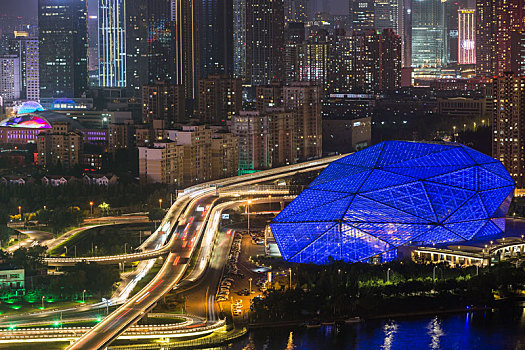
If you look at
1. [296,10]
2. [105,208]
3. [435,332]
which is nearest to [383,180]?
[435,332]

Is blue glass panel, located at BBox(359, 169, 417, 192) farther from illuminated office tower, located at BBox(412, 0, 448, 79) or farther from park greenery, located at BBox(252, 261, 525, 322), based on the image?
illuminated office tower, located at BBox(412, 0, 448, 79)

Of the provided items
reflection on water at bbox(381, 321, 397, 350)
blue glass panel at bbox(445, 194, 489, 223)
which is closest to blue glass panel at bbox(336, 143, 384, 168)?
blue glass panel at bbox(445, 194, 489, 223)

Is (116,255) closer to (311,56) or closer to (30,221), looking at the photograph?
(30,221)

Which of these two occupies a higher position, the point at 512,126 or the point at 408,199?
the point at 512,126

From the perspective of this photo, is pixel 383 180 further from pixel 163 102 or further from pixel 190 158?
pixel 163 102

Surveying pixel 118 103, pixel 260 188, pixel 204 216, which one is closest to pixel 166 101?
pixel 118 103

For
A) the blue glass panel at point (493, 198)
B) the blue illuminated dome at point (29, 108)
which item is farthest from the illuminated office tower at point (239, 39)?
the blue glass panel at point (493, 198)
